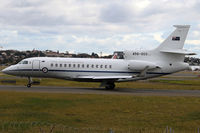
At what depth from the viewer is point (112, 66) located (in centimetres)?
3603

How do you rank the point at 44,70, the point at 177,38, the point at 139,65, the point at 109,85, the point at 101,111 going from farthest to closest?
1. the point at 109,85
2. the point at 44,70
3. the point at 177,38
4. the point at 139,65
5. the point at 101,111

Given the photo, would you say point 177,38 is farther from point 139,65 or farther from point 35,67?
point 35,67

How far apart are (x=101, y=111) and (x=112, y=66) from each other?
49.2ft

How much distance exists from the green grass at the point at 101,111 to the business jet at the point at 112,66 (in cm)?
822

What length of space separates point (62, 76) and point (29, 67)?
13.1ft

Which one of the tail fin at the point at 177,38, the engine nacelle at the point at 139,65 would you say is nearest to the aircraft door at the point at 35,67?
the engine nacelle at the point at 139,65

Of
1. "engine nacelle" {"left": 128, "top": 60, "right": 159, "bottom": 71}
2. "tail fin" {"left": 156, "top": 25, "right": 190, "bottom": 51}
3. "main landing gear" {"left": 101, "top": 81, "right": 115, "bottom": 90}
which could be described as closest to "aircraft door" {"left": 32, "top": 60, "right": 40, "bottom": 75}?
"main landing gear" {"left": 101, "top": 81, "right": 115, "bottom": 90}

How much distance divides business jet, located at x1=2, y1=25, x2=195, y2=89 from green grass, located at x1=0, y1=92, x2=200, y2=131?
324 inches

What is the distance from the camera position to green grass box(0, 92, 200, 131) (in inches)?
724

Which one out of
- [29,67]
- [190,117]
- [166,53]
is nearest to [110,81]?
[166,53]

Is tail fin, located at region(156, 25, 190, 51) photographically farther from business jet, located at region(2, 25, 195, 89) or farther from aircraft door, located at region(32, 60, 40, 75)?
aircraft door, located at region(32, 60, 40, 75)

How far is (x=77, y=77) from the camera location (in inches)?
1394

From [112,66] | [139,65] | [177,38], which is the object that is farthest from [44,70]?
[177,38]

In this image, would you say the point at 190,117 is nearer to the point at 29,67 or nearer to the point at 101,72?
the point at 101,72
